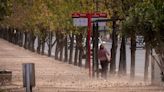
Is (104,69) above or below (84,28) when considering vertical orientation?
below

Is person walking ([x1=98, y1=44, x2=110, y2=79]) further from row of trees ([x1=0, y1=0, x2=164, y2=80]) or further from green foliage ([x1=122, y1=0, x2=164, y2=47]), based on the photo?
green foliage ([x1=122, y1=0, x2=164, y2=47])

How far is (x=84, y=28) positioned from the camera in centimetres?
3500

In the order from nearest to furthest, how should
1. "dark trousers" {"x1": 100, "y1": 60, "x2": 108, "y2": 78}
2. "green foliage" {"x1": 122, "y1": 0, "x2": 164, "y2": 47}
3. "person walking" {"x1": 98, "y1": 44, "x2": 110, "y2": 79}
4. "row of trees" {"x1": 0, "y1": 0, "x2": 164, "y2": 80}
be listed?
"green foliage" {"x1": 122, "y1": 0, "x2": 164, "y2": 47}, "row of trees" {"x1": 0, "y1": 0, "x2": 164, "y2": 80}, "dark trousers" {"x1": 100, "y1": 60, "x2": 108, "y2": 78}, "person walking" {"x1": 98, "y1": 44, "x2": 110, "y2": 79}

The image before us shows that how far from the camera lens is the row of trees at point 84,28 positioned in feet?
55.6

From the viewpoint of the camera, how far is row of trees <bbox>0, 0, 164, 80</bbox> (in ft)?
55.6

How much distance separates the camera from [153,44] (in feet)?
57.0

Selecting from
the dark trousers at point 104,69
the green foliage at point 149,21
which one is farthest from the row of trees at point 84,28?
the dark trousers at point 104,69

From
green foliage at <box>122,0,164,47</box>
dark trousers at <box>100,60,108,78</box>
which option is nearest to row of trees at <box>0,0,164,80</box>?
green foliage at <box>122,0,164,47</box>

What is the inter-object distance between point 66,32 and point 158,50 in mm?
22438

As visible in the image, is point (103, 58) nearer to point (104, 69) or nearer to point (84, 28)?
point (104, 69)

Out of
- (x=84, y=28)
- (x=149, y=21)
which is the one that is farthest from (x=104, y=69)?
(x=149, y=21)

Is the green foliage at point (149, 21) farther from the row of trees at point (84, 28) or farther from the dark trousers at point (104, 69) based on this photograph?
the dark trousers at point (104, 69)

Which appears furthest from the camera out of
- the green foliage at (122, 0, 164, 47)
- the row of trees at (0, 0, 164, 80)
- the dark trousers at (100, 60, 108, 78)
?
the dark trousers at (100, 60, 108, 78)

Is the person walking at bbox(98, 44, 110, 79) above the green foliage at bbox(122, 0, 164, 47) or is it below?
below
